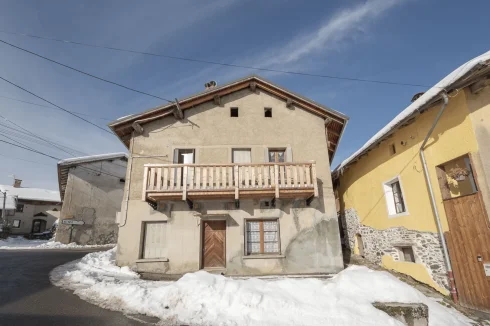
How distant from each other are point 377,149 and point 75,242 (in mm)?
25825

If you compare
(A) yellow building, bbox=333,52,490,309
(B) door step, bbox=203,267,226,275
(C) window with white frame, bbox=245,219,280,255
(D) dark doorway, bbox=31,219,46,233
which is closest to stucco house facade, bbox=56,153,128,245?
(D) dark doorway, bbox=31,219,46,233

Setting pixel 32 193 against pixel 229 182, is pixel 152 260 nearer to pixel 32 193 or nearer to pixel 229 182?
pixel 229 182

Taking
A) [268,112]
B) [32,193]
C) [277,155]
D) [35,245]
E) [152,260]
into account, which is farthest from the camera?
[32,193]

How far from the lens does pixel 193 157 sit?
11.7 metres

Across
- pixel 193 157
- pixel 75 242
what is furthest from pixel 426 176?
pixel 75 242

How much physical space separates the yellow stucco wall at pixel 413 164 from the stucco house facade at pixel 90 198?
22735mm

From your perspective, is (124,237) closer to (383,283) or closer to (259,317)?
(259,317)

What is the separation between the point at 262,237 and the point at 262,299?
13.5 feet

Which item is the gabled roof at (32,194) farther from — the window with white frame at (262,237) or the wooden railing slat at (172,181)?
the window with white frame at (262,237)

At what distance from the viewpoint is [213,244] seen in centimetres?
1057

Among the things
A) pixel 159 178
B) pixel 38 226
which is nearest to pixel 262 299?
pixel 159 178

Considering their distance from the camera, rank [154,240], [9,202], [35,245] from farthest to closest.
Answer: [9,202]
[35,245]
[154,240]

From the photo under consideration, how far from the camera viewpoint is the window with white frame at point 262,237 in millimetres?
10492

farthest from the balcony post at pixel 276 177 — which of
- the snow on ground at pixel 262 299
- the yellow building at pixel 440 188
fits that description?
the yellow building at pixel 440 188
